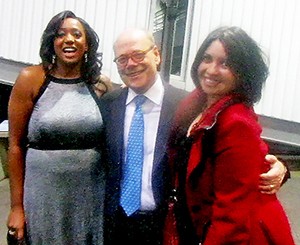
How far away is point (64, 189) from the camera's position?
230 cm

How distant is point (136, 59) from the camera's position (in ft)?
7.02

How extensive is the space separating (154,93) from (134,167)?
0.36 meters

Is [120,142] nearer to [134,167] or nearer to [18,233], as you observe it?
[134,167]

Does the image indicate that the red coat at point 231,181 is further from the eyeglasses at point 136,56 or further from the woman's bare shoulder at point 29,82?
the woman's bare shoulder at point 29,82

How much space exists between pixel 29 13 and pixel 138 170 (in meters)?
3.81

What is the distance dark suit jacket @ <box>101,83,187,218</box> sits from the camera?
2117 millimetres

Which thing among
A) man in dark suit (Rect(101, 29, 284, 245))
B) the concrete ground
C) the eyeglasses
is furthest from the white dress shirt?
the concrete ground

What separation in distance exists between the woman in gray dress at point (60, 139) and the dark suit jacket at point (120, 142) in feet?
0.25

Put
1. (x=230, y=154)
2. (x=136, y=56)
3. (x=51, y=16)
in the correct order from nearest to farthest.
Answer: (x=230, y=154) < (x=136, y=56) < (x=51, y=16)

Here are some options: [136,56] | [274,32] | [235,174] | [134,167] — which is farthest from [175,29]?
[235,174]

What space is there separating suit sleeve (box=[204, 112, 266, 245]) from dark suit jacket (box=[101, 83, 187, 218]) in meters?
0.47

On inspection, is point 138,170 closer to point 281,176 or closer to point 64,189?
point 64,189

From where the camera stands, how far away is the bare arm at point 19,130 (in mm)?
2275

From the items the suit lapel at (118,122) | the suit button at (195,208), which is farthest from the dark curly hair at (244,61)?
the suit lapel at (118,122)
